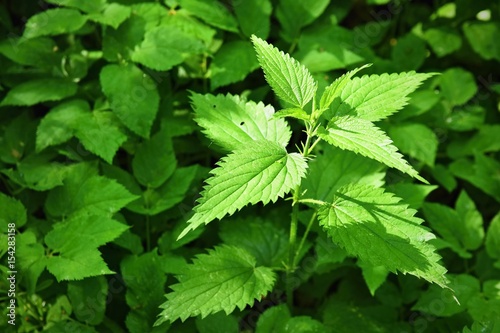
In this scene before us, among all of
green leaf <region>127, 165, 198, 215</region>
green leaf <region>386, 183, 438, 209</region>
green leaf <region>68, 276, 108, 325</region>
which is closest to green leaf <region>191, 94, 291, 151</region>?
green leaf <region>127, 165, 198, 215</region>

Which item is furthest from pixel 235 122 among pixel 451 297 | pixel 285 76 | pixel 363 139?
pixel 451 297

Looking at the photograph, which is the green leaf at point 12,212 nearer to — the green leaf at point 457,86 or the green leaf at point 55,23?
the green leaf at point 55,23

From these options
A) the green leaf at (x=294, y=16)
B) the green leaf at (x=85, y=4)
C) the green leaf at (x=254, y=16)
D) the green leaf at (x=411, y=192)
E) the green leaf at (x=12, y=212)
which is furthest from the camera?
the green leaf at (x=294, y=16)

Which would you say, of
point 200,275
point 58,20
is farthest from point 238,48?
point 200,275

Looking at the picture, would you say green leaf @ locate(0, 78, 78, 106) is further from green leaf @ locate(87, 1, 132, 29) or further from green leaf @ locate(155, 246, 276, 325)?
green leaf @ locate(155, 246, 276, 325)

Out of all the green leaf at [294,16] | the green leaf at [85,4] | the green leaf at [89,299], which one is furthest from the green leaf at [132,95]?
the green leaf at [294,16]
